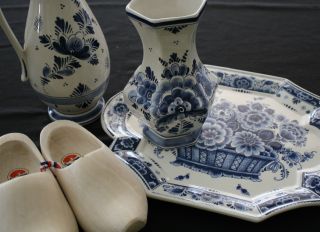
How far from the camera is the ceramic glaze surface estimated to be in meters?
0.38

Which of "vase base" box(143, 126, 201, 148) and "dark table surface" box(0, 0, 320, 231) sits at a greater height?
"dark table surface" box(0, 0, 320, 231)

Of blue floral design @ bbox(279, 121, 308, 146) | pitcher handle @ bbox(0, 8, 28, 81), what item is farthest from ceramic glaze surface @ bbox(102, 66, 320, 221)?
pitcher handle @ bbox(0, 8, 28, 81)

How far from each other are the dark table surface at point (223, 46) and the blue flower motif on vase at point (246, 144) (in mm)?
70

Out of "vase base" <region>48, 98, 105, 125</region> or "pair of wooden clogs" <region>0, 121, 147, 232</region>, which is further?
"vase base" <region>48, 98, 105, 125</region>

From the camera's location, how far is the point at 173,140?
0.44 m

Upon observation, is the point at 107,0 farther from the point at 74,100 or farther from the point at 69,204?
the point at 69,204

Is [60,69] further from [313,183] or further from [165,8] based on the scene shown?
[313,183]

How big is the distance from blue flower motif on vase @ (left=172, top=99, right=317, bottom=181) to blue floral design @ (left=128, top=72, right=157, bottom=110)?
7 centimetres

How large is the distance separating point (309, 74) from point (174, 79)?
24 centimetres

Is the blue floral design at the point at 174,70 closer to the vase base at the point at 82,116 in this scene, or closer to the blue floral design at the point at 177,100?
the blue floral design at the point at 177,100

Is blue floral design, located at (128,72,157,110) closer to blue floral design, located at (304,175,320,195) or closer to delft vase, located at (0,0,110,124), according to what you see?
delft vase, located at (0,0,110,124)

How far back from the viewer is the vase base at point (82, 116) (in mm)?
496

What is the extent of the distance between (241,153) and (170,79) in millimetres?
115

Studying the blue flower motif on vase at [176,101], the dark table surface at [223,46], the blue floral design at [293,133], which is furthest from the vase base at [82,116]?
the blue floral design at [293,133]
